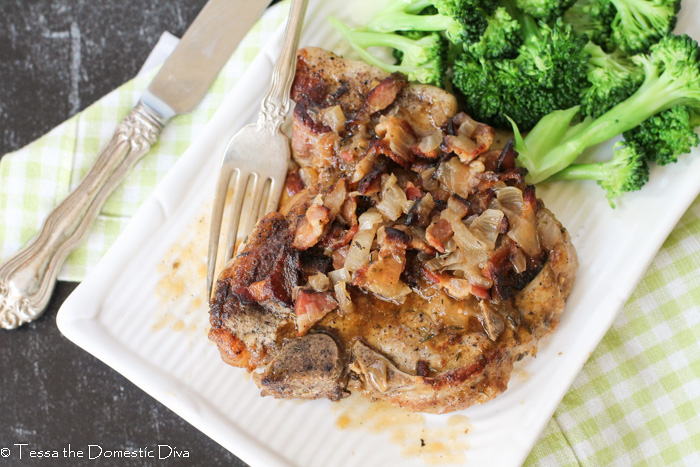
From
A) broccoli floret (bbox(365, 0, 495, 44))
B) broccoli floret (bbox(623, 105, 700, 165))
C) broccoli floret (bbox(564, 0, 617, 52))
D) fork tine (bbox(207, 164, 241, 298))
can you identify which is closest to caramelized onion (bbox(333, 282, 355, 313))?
fork tine (bbox(207, 164, 241, 298))

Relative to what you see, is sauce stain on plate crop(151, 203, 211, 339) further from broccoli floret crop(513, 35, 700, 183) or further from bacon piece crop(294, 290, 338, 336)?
broccoli floret crop(513, 35, 700, 183)

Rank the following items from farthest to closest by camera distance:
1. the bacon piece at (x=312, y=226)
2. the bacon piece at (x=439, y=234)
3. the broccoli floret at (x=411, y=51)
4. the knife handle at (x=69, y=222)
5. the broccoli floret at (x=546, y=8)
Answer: the knife handle at (x=69, y=222) → the broccoli floret at (x=411, y=51) → the broccoli floret at (x=546, y=8) → the bacon piece at (x=312, y=226) → the bacon piece at (x=439, y=234)

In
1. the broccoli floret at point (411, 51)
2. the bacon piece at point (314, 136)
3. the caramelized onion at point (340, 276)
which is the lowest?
the caramelized onion at point (340, 276)

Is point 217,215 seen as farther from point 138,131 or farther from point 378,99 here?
point 378,99

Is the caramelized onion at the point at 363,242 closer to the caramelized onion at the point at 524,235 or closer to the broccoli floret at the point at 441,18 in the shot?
the caramelized onion at the point at 524,235

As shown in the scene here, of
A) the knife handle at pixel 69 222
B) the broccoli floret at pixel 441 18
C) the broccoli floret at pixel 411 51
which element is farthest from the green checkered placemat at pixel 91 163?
the broccoli floret at pixel 441 18
